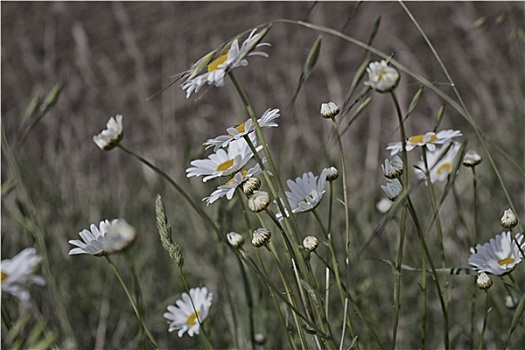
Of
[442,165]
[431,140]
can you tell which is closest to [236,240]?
[431,140]

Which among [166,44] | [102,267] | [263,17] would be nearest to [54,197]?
[102,267]

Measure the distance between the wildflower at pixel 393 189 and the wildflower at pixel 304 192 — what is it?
0.04 meters

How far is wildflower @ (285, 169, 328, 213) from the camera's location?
576mm

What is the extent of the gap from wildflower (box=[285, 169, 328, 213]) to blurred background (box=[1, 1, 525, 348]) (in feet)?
0.60

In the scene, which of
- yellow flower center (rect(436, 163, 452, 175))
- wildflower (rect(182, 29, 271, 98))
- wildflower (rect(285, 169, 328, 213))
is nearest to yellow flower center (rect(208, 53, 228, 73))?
wildflower (rect(182, 29, 271, 98))

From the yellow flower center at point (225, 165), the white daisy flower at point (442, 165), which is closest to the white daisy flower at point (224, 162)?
the yellow flower center at point (225, 165)

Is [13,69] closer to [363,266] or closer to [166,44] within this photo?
[166,44]

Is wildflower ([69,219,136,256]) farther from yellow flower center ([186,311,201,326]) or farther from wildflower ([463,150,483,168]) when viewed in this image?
wildflower ([463,150,483,168])

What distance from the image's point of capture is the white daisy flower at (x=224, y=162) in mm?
554

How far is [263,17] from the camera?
2.56 meters

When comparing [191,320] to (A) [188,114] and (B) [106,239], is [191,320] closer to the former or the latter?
(B) [106,239]

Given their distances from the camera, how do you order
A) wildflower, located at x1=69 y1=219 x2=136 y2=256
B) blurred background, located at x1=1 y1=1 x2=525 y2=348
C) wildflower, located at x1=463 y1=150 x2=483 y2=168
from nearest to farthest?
1. wildflower, located at x1=69 y1=219 x2=136 y2=256
2. wildflower, located at x1=463 y1=150 x2=483 y2=168
3. blurred background, located at x1=1 y1=1 x2=525 y2=348

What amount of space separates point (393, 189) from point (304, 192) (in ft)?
0.23

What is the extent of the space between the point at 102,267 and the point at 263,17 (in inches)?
52.4
